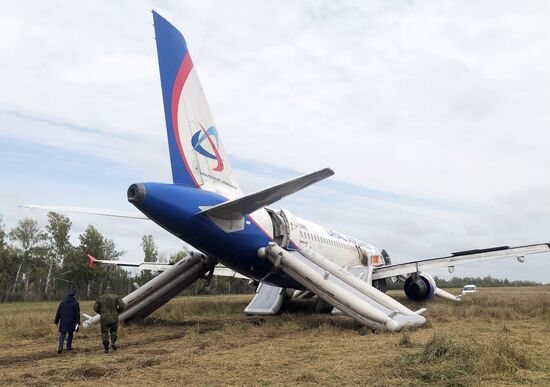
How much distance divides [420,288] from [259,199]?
1185 cm

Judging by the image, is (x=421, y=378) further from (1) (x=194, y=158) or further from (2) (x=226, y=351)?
(1) (x=194, y=158)

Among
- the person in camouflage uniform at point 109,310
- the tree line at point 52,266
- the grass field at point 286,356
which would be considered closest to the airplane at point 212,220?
the grass field at point 286,356

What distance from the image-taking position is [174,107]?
13.0m

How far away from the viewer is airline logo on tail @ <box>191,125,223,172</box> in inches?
533

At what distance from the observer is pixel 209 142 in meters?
14.1

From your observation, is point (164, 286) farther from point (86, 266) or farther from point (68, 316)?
point (86, 266)

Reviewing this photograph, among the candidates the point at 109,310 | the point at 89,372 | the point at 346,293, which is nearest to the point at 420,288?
the point at 346,293

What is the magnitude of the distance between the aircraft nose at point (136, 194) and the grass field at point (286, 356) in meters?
3.19

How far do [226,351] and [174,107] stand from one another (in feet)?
21.1

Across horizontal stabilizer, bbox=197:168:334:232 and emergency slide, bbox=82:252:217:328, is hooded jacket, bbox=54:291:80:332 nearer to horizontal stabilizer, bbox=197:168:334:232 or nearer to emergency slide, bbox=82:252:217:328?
horizontal stabilizer, bbox=197:168:334:232

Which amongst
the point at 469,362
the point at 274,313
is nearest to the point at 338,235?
the point at 274,313

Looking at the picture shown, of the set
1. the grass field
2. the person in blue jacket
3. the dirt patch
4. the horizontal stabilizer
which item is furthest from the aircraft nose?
the dirt patch

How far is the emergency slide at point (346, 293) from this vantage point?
12.6 meters

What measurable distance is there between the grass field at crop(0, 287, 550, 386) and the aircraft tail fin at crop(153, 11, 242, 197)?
408cm
